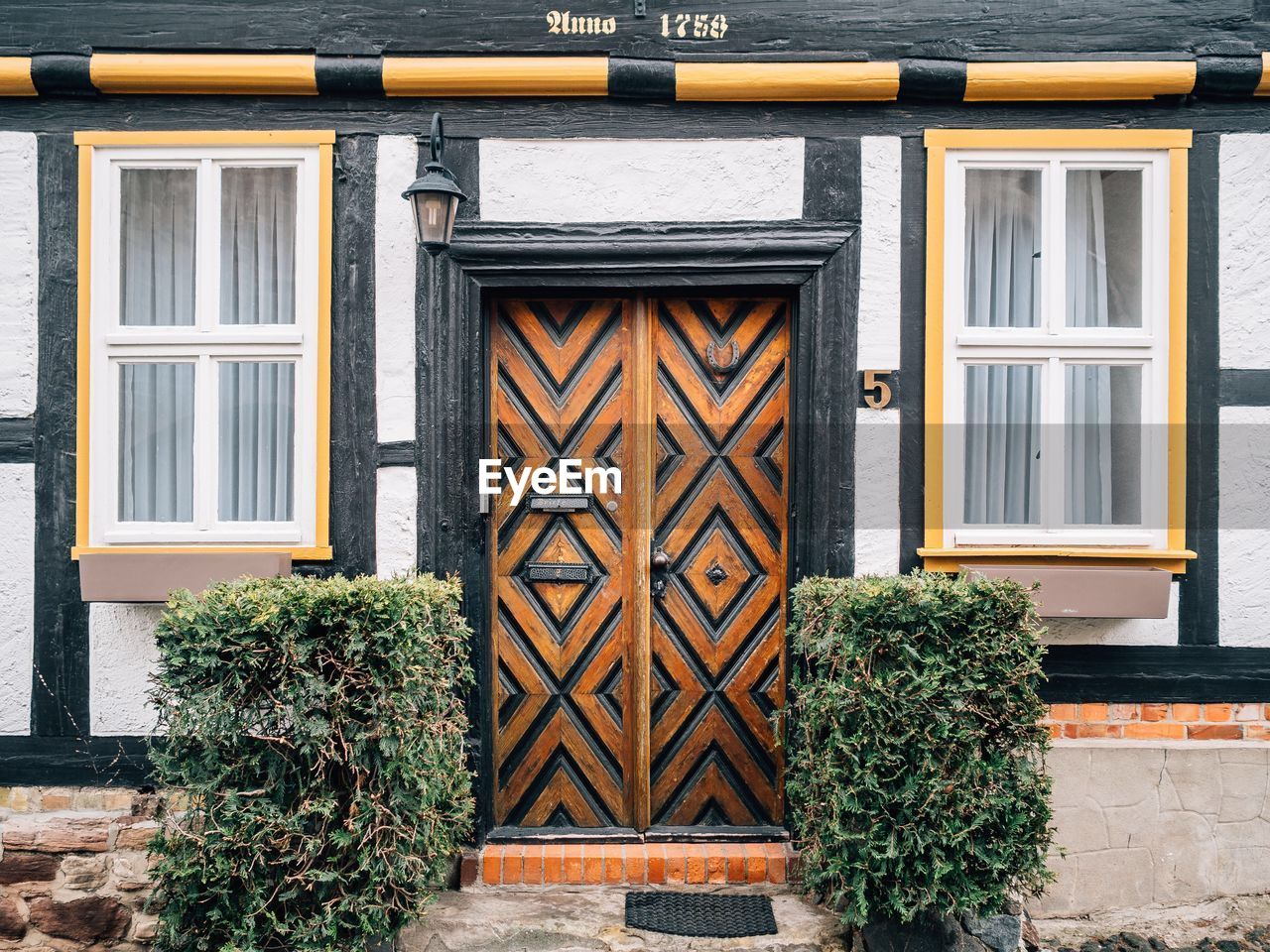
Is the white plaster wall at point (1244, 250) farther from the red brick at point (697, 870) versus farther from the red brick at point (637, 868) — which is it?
the red brick at point (637, 868)

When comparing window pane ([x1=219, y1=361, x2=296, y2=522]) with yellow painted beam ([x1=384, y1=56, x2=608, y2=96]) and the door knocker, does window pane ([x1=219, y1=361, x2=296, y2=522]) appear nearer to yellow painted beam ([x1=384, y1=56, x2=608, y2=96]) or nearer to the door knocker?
yellow painted beam ([x1=384, y1=56, x2=608, y2=96])

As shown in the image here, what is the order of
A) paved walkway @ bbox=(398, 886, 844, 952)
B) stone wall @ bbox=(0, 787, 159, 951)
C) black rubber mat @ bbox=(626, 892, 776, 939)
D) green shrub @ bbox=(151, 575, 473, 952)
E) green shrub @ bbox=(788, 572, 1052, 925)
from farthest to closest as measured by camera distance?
stone wall @ bbox=(0, 787, 159, 951), black rubber mat @ bbox=(626, 892, 776, 939), paved walkway @ bbox=(398, 886, 844, 952), green shrub @ bbox=(788, 572, 1052, 925), green shrub @ bbox=(151, 575, 473, 952)

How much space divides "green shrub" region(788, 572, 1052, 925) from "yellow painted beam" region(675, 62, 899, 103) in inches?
82.6

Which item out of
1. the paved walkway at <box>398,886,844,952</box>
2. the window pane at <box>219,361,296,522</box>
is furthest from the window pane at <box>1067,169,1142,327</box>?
A: the window pane at <box>219,361,296,522</box>

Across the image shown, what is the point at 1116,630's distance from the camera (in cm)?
397

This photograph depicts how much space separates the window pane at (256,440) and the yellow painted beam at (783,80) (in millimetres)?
2108

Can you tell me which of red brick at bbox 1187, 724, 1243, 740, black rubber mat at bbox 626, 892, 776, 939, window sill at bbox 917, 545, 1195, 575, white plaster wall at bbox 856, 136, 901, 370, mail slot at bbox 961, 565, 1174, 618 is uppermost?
white plaster wall at bbox 856, 136, 901, 370

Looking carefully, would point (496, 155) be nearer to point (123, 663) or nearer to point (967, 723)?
point (123, 663)

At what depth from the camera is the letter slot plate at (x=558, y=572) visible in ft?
13.6

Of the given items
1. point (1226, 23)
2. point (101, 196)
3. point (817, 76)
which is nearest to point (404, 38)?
point (101, 196)

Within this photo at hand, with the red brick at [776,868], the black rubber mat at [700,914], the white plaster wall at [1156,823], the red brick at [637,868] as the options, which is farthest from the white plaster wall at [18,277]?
the white plaster wall at [1156,823]

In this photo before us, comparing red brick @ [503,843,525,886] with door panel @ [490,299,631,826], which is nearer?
red brick @ [503,843,525,886]

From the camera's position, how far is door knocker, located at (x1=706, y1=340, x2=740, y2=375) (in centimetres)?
412

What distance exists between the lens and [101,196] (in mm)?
3982
